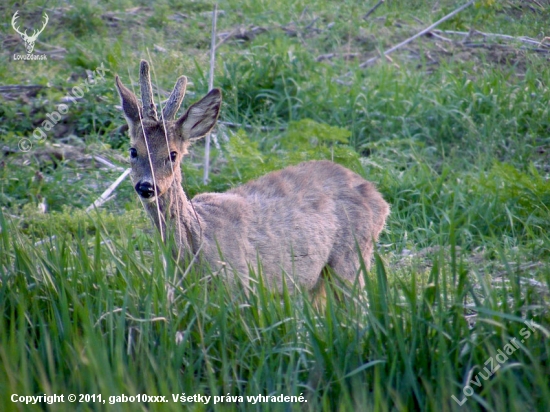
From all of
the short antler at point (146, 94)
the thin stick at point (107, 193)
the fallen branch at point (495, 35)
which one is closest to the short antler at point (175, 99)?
the short antler at point (146, 94)

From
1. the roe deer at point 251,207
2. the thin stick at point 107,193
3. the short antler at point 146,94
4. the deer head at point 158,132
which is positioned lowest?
the thin stick at point 107,193

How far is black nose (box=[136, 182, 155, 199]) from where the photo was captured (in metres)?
5.12

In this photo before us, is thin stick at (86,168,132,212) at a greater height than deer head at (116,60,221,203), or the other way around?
deer head at (116,60,221,203)

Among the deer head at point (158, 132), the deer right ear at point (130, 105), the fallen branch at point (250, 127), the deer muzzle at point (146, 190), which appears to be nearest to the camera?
the deer muzzle at point (146, 190)

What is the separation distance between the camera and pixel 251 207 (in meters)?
5.78

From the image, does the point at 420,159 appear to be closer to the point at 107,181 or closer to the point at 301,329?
the point at 107,181

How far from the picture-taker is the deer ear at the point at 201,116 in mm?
5531

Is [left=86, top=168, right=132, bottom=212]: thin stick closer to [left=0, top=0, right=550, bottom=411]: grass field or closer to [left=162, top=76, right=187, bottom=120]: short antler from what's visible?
[left=0, top=0, right=550, bottom=411]: grass field

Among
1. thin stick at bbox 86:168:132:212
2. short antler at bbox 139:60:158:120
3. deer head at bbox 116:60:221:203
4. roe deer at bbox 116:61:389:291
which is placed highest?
short antler at bbox 139:60:158:120

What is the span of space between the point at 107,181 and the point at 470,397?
494 cm

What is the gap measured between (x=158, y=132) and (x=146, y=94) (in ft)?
0.92

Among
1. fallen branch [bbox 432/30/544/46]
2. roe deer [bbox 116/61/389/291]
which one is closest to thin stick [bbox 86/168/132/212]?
roe deer [bbox 116/61/389/291]

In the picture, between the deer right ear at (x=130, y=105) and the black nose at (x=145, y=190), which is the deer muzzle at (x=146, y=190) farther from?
the deer right ear at (x=130, y=105)

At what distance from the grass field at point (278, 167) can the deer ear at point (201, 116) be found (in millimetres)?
851
